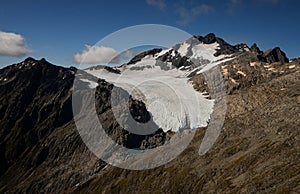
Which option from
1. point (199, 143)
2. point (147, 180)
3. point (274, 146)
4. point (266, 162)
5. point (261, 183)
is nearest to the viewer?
point (261, 183)

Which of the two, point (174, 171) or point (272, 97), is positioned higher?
point (272, 97)

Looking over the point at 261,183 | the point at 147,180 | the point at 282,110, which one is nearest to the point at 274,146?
the point at 261,183

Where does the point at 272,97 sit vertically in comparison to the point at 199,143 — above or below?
above

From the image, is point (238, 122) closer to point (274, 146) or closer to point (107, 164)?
point (274, 146)

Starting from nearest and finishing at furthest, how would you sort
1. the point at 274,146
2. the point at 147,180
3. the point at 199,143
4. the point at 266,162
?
the point at 266,162
the point at 274,146
the point at 147,180
the point at 199,143

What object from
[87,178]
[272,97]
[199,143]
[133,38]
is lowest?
[87,178]

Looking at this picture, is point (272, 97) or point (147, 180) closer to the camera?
point (147, 180)

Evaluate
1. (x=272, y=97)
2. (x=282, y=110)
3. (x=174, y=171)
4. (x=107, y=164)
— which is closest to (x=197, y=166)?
(x=174, y=171)

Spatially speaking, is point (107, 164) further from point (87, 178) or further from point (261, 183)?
point (261, 183)

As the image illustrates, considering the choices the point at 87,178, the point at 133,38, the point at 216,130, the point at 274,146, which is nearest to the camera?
the point at 133,38
